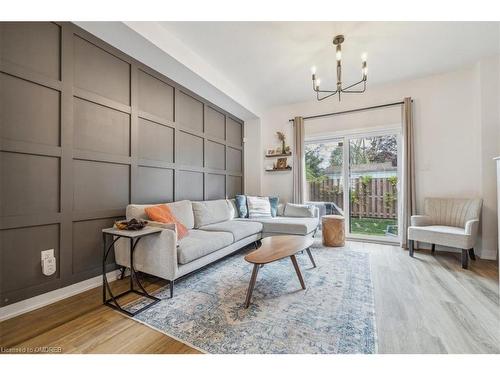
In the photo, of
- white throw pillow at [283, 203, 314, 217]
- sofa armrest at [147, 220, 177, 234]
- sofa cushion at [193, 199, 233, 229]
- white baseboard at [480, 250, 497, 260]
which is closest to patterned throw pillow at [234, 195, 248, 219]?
sofa cushion at [193, 199, 233, 229]

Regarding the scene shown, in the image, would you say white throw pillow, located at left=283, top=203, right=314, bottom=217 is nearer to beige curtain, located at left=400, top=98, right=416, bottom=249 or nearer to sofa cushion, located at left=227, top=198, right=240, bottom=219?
sofa cushion, located at left=227, top=198, right=240, bottom=219

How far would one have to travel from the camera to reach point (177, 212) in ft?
9.00

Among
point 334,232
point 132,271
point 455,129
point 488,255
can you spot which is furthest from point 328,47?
point 488,255

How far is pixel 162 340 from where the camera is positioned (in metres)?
1.37

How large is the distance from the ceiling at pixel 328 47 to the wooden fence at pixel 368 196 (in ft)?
5.70

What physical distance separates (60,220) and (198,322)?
148 cm

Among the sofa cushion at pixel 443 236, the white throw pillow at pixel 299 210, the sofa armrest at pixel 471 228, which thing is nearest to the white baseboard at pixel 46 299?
the white throw pillow at pixel 299 210

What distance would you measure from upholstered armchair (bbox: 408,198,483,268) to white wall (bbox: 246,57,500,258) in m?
0.20

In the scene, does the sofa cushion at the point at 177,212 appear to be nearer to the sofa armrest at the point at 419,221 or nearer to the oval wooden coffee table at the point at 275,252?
the oval wooden coffee table at the point at 275,252

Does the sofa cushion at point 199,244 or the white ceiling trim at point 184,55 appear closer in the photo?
the sofa cushion at point 199,244

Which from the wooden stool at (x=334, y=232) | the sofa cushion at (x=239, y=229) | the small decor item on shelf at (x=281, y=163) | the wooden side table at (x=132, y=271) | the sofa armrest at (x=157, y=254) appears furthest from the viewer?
the small decor item on shelf at (x=281, y=163)

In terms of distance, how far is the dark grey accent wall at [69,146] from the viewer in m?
1.65

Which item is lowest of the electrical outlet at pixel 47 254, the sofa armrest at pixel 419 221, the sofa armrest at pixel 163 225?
the electrical outlet at pixel 47 254

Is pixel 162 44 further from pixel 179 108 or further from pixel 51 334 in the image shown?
pixel 51 334
